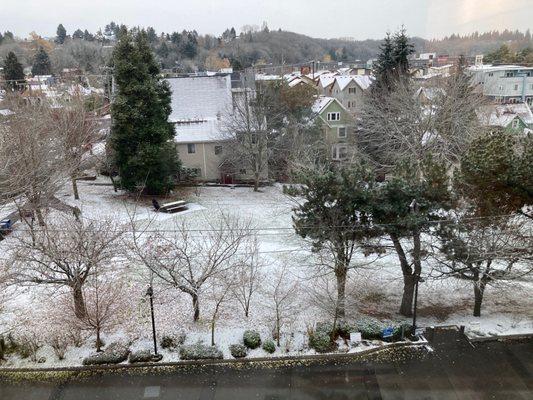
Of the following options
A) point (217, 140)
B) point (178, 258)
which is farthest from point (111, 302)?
point (217, 140)

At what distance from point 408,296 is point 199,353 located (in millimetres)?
7181

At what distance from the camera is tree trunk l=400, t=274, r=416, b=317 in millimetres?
14852

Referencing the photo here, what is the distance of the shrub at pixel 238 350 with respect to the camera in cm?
1317

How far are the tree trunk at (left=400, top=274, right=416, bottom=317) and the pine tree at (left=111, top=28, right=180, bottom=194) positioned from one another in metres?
14.8

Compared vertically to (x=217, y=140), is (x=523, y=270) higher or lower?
lower

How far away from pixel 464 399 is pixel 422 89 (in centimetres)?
2493

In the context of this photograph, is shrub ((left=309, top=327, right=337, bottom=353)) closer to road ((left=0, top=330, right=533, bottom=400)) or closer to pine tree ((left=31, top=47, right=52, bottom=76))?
road ((left=0, top=330, right=533, bottom=400))

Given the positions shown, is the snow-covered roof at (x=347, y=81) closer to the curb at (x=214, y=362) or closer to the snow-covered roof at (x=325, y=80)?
the snow-covered roof at (x=325, y=80)

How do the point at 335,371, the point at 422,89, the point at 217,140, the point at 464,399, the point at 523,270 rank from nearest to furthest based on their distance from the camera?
the point at 464,399 < the point at 335,371 < the point at 523,270 < the point at 217,140 < the point at 422,89

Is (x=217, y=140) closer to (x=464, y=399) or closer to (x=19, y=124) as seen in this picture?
(x=19, y=124)

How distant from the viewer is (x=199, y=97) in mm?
31734

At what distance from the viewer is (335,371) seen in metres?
12.6

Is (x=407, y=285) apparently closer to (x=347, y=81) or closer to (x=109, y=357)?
(x=109, y=357)

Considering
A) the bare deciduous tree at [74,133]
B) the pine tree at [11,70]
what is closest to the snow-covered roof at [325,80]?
the bare deciduous tree at [74,133]
